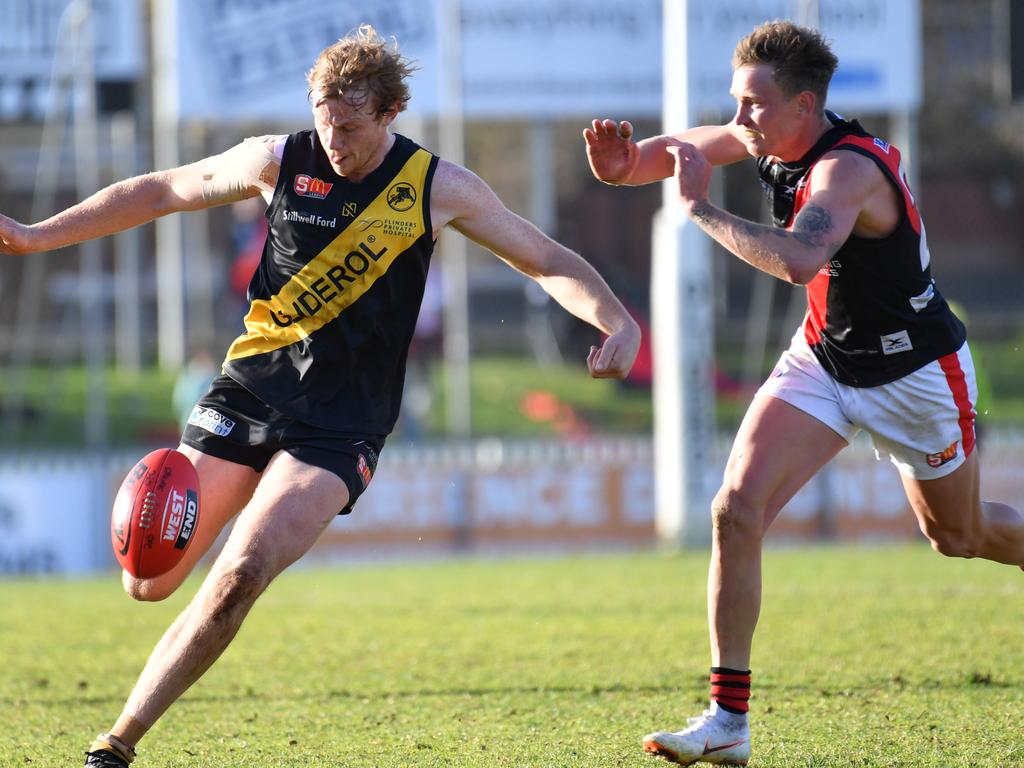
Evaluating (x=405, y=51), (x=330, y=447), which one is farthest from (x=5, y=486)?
(x=330, y=447)

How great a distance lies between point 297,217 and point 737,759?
7.29ft

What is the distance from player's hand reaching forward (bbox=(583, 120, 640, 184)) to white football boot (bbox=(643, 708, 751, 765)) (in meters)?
1.95

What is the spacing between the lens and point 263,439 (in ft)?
16.0

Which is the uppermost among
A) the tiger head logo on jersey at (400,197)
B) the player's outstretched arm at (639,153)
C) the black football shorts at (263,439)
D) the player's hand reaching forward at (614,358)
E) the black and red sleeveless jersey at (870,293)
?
the player's outstretched arm at (639,153)

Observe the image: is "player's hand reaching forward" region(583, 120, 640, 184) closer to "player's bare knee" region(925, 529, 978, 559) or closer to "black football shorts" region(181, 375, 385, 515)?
"black football shorts" region(181, 375, 385, 515)

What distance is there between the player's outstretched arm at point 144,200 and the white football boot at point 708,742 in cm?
219

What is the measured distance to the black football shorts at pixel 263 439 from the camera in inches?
189

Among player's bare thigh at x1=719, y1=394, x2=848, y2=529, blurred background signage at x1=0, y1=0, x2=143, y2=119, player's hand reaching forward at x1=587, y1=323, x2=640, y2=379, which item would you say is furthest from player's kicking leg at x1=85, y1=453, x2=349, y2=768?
blurred background signage at x1=0, y1=0, x2=143, y2=119

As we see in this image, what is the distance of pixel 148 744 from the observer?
5418mm

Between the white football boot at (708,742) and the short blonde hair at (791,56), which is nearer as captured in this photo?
the white football boot at (708,742)

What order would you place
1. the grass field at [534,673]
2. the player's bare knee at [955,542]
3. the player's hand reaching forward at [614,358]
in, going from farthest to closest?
the player's bare knee at [955,542], the grass field at [534,673], the player's hand reaching forward at [614,358]

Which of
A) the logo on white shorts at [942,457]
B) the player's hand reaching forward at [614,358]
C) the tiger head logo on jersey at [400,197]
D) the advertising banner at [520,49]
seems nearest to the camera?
the player's hand reaching forward at [614,358]

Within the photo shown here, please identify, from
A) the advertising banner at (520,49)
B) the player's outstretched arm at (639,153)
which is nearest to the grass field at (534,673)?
the player's outstretched arm at (639,153)

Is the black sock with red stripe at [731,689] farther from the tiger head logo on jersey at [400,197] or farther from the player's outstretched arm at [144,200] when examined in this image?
the player's outstretched arm at [144,200]
